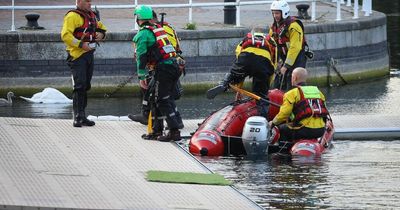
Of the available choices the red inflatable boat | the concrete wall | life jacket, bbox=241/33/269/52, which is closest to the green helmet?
life jacket, bbox=241/33/269/52

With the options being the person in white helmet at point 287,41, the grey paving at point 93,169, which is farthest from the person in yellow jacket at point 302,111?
the person in white helmet at point 287,41

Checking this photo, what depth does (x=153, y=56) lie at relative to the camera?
19.0 meters

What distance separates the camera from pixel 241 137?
1916 centimetres

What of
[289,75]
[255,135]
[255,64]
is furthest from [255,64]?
[289,75]

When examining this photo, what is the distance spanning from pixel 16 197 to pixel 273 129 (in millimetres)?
5493

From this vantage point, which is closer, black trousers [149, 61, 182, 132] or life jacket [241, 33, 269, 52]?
black trousers [149, 61, 182, 132]

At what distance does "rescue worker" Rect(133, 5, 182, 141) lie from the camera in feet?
61.9

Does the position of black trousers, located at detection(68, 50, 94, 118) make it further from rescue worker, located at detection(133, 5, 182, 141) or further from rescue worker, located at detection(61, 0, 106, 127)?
rescue worker, located at detection(133, 5, 182, 141)

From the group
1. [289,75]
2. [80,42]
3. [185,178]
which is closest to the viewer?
[185,178]

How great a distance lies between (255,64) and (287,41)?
6.19 ft

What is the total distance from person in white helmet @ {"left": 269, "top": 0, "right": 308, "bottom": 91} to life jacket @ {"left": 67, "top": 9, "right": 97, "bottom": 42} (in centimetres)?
293

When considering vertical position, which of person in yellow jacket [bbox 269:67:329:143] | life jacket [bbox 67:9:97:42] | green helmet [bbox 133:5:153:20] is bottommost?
person in yellow jacket [bbox 269:67:329:143]

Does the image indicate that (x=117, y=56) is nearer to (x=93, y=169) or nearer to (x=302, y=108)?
(x=302, y=108)

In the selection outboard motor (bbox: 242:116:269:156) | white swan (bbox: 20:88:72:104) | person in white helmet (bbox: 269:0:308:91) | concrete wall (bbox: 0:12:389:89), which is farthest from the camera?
concrete wall (bbox: 0:12:389:89)
